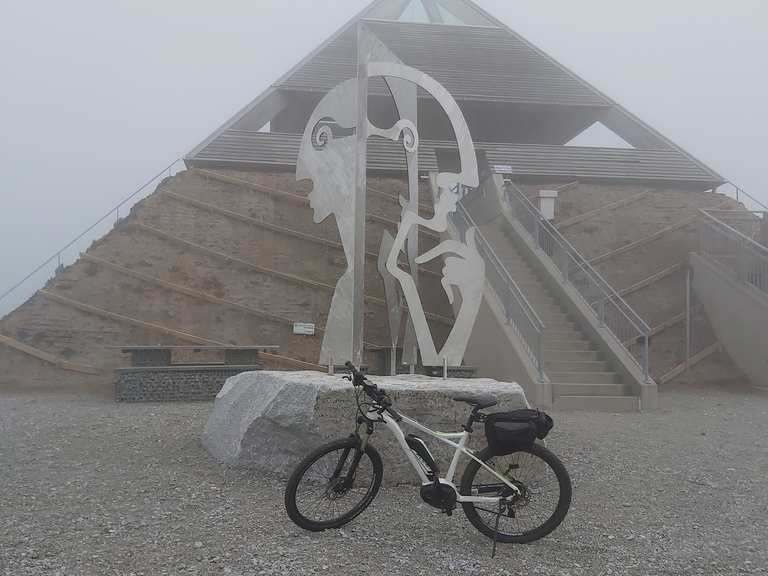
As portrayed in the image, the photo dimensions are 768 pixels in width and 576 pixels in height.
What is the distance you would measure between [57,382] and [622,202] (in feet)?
41.6

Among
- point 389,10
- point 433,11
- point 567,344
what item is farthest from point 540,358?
point 433,11

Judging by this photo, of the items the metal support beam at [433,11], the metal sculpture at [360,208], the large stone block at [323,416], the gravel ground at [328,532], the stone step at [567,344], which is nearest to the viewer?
the gravel ground at [328,532]

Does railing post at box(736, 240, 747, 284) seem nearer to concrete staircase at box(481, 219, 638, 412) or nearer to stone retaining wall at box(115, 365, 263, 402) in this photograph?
concrete staircase at box(481, 219, 638, 412)

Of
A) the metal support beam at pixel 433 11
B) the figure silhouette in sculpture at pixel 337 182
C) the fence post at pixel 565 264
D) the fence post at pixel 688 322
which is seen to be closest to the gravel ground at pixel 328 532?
the figure silhouette in sculpture at pixel 337 182

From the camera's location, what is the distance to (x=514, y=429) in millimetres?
3684

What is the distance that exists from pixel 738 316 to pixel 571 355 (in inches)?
159

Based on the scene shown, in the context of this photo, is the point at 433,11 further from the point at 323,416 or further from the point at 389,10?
the point at 323,416

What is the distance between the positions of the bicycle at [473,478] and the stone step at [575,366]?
6.58 metres

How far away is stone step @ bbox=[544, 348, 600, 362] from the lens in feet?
34.3

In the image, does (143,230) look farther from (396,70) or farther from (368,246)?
(396,70)

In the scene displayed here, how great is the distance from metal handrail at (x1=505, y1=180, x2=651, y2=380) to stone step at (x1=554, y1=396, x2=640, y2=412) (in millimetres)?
642

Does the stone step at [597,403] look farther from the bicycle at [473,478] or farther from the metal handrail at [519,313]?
the bicycle at [473,478]

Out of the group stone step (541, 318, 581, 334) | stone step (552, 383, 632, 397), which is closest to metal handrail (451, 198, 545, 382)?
stone step (552, 383, 632, 397)

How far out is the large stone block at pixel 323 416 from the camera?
16.3 feet
